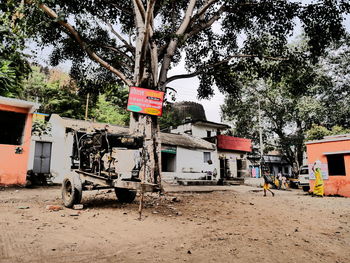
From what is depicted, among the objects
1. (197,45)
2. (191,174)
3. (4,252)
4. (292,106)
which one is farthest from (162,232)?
(292,106)

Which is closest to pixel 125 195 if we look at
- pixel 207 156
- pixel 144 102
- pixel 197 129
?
pixel 144 102

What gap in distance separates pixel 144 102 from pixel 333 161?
40.3ft

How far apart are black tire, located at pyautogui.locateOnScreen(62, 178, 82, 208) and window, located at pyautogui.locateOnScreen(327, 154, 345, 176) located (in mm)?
14252

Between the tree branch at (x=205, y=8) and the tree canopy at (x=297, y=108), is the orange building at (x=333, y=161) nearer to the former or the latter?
the tree canopy at (x=297, y=108)

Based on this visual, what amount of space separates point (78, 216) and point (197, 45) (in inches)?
443

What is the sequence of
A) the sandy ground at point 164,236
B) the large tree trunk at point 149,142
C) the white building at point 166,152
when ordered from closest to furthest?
the sandy ground at point 164,236 → the large tree trunk at point 149,142 → the white building at point 166,152

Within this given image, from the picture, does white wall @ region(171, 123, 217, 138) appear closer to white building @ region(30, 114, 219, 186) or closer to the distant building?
white building @ region(30, 114, 219, 186)

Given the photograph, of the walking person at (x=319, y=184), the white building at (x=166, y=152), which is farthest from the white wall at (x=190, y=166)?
the walking person at (x=319, y=184)

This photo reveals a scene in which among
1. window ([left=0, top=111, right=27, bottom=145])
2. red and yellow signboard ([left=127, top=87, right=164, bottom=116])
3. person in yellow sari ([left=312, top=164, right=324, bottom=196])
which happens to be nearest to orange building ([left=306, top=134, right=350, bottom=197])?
person in yellow sari ([left=312, top=164, right=324, bottom=196])

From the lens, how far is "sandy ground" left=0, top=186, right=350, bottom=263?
10.8 feet

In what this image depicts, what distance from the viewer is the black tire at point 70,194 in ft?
19.5

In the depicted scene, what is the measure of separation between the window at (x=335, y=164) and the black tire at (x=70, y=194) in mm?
14252

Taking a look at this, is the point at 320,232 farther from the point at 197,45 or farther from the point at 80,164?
the point at 197,45

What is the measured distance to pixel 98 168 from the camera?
251 inches
